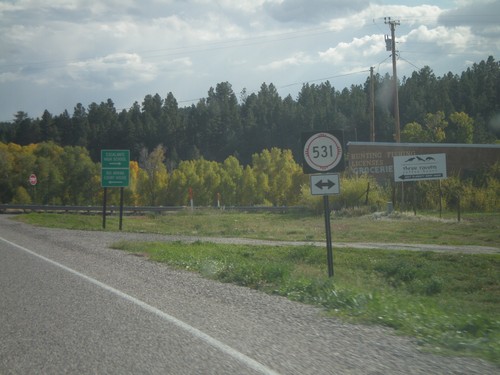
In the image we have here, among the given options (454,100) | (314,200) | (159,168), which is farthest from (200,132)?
(314,200)

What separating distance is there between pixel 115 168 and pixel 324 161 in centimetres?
2374

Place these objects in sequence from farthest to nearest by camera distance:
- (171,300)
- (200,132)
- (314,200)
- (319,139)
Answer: (200,132)
(314,200)
(319,139)
(171,300)

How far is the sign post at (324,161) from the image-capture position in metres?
13.7

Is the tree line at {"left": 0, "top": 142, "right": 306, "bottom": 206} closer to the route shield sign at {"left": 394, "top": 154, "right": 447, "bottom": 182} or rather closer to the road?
the route shield sign at {"left": 394, "top": 154, "right": 447, "bottom": 182}

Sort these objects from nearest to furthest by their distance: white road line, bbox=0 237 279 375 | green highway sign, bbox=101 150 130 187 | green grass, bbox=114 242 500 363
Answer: white road line, bbox=0 237 279 375
green grass, bbox=114 242 500 363
green highway sign, bbox=101 150 130 187

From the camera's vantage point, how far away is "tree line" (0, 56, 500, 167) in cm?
10269

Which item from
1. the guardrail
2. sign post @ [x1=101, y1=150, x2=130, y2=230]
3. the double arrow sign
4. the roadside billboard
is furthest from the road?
the guardrail

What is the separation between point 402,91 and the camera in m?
112

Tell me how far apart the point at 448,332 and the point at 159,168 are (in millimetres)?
89593

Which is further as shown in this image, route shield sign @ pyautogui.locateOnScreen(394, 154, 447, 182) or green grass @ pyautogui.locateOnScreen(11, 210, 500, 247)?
route shield sign @ pyautogui.locateOnScreen(394, 154, 447, 182)

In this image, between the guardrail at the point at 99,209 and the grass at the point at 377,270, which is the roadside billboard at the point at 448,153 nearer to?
the guardrail at the point at 99,209

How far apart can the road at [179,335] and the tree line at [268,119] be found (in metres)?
79.6

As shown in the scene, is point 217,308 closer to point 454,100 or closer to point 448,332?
point 448,332

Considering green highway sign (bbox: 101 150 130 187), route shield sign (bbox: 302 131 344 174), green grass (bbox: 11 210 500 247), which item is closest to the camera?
route shield sign (bbox: 302 131 344 174)
